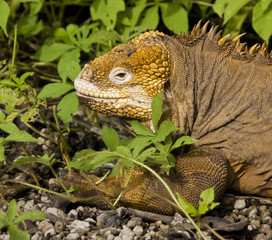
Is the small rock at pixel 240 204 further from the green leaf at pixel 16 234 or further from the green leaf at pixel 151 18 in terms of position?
the green leaf at pixel 151 18

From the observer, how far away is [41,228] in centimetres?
389

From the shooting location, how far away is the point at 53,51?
584cm

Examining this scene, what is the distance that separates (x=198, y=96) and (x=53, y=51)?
88.9 inches

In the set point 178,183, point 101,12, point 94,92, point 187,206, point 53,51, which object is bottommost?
point 178,183

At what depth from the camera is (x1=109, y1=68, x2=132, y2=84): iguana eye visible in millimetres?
4371

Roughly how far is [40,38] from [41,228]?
4215 mm

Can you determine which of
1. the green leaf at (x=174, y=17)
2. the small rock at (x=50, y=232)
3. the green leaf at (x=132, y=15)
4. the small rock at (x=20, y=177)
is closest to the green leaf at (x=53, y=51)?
the green leaf at (x=132, y=15)

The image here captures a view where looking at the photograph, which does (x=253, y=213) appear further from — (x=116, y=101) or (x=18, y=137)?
(x=18, y=137)

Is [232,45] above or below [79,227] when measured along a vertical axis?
above

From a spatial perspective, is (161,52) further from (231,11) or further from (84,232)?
(84,232)

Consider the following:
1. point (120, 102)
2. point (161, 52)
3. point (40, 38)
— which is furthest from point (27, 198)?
point (40, 38)

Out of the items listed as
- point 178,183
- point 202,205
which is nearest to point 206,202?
point 202,205

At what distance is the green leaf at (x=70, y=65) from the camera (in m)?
4.76

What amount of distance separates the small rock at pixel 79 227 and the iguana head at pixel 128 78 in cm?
106
